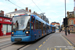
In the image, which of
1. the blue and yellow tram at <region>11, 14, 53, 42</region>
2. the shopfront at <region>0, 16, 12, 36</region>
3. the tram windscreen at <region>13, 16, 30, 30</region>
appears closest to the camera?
the blue and yellow tram at <region>11, 14, 53, 42</region>

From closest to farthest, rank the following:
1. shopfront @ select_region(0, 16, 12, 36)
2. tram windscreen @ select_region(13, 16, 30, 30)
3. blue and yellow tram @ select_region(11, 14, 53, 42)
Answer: blue and yellow tram @ select_region(11, 14, 53, 42), tram windscreen @ select_region(13, 16, 30, 30), shopfront @ select_region(0, 16, 12, 36)

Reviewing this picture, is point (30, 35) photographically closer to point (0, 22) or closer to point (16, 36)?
point (16, 36)

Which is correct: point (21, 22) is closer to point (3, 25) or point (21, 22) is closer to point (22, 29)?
point (22, 29)

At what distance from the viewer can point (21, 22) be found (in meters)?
10.5

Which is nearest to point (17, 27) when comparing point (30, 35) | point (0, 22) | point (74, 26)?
point (30, 35)

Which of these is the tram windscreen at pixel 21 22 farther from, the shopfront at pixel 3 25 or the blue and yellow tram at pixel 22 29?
the shopfront at pixel 3 25

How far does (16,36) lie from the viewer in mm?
10359

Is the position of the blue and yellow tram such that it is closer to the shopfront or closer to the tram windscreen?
the tram windscreen

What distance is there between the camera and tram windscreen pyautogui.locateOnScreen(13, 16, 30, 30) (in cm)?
1037

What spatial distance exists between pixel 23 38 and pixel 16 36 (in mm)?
799

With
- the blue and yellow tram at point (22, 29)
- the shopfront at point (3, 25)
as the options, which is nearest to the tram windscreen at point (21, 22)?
the blue and yellow tram at point (22, 29)

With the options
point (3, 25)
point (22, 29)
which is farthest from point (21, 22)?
point (3, 25)

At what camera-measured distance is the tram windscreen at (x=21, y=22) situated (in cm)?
1037

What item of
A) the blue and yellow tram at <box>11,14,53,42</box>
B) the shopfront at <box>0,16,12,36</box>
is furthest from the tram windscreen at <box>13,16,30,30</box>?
the shopfront at <box>0,16,12,36</box>
